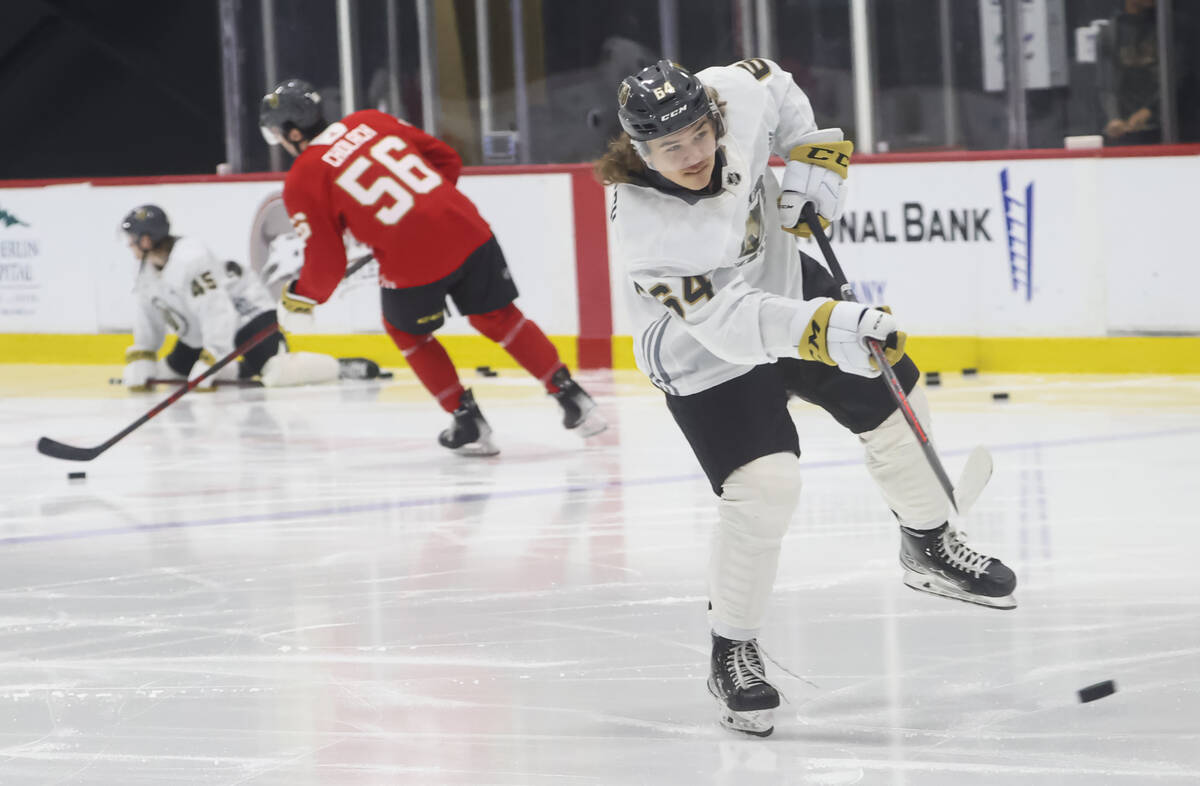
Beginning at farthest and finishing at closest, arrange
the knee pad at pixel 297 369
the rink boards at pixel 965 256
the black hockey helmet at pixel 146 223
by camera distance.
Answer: the knee pad at pixel 297 369 → the black hockey helmet at pixel 146 223 → the rink boards at pixel 965 256

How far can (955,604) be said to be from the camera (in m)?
3.29

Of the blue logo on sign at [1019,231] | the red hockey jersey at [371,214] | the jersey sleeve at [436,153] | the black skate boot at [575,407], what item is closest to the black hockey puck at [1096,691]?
the black skate boot at [575,407]

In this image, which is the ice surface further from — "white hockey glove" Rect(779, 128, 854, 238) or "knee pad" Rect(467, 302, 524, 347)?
"white hockey glove" Rect(779, 128, 854, 238)

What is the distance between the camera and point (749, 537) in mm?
2668

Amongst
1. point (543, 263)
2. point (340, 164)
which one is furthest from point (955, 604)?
point (543, 263)

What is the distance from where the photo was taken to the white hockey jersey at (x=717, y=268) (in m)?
2.52

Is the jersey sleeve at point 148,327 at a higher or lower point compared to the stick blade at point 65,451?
higher

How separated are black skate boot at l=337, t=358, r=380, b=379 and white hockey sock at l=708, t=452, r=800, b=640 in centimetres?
505

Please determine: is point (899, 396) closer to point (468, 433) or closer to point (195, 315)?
point (468, 433)

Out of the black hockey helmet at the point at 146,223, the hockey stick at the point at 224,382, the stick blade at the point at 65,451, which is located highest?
the black hockey helmet at the point at 146,223

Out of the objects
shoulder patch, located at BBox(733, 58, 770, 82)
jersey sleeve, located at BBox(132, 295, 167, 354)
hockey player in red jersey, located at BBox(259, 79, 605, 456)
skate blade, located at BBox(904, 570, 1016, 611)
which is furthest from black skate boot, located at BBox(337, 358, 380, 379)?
shoulder patch, located at BBox(733, 58, 770, 82)

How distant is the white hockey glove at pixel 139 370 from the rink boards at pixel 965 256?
91 cm

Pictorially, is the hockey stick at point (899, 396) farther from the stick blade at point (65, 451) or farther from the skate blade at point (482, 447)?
the stick blade at point (65, 451)

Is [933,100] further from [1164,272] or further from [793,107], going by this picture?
[793,107]
